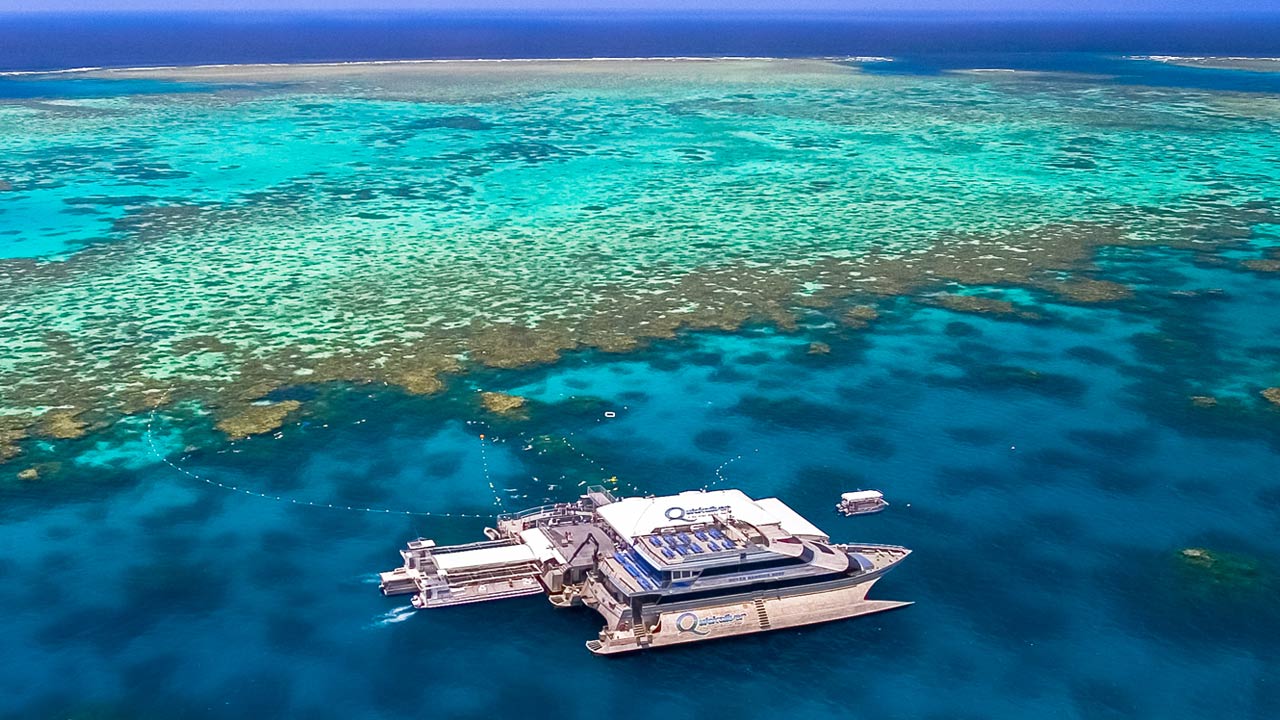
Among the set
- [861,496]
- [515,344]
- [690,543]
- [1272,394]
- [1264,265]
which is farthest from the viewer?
[1264,265]

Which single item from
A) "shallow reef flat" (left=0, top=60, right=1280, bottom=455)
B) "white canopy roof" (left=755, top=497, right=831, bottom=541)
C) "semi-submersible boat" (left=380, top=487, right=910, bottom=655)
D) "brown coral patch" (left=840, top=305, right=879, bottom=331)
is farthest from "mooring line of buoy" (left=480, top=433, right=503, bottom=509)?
"brown coral patch" (left=840, top=305, right=879, bottom=331)

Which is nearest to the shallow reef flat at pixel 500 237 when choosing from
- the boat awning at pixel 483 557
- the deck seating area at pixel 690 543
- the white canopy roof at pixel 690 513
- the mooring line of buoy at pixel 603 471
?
the mooring line of buoy at pixel 603 471

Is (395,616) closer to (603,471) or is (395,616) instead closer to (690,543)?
(690,543)

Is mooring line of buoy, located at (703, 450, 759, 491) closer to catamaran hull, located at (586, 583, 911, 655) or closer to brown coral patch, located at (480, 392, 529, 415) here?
catamaran hull, located at (586, 583, 911, 655)

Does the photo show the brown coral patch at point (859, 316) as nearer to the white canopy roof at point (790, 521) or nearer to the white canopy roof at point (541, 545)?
the white canopy roof at point (790, 521)

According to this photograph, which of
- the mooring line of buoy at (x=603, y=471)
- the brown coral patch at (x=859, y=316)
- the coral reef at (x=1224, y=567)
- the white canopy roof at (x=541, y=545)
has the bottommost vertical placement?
the coral reef at (x=1224, y=567)

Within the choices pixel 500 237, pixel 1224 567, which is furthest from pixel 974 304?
pixel 500 237
